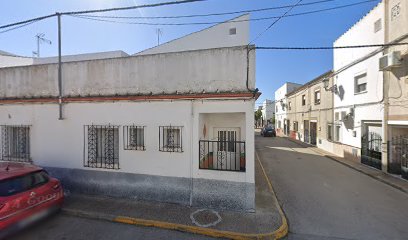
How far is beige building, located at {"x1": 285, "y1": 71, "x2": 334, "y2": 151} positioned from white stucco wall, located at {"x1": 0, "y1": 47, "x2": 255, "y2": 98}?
487 inches

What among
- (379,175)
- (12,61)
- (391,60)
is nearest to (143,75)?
(391,60)

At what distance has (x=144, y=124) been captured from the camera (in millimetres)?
6211

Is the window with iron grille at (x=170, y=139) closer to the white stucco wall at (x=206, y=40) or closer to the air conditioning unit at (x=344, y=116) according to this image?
the white stucco wall at (x=206, y=40)

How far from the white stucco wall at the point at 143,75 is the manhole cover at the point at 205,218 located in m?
3.03

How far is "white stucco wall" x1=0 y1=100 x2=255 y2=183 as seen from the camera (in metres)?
5.70

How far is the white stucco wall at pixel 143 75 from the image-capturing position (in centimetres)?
Answer: 577

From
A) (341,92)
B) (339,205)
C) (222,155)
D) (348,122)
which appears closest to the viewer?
(339,205)

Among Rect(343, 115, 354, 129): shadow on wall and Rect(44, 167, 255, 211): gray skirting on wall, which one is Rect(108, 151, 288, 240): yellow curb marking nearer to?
Rect(44, 167, 255, 211): gray skirting on wall

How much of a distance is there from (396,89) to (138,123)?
9.78 meters

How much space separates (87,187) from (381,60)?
464 inches

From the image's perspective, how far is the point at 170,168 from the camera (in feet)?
19.7

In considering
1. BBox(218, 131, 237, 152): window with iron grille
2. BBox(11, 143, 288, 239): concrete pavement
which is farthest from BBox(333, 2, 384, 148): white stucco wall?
BBox(11, 143, 288, 239): concrete pavement

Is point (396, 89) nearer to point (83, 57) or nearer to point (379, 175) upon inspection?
point (379, 175)

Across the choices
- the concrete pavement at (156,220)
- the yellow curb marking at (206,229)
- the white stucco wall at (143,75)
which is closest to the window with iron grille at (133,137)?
the white stucco wall at (143,75)
